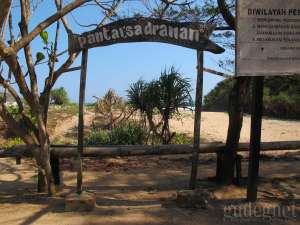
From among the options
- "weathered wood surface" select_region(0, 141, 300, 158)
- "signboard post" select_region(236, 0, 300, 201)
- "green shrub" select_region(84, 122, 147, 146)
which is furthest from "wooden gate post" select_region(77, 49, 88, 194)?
"green shrub" select_region(84, 122, 147, 146)

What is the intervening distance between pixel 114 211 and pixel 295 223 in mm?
2157

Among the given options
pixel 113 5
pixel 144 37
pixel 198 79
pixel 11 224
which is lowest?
pixel 11 224

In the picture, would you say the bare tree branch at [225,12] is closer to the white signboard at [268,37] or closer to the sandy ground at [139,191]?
the white signboard at [268,37]

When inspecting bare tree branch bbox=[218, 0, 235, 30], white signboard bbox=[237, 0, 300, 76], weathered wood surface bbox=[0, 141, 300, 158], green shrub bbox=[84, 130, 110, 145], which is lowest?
green shrub bbox=[84, 130, 110, 145]

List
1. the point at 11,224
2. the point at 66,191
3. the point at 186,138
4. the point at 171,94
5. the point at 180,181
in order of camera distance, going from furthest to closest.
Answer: the point at 186,138
the point at 171,94
the point at 180,181
the point at 66,191
the point at 11,224

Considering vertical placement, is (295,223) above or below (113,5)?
below

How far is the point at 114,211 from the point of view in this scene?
5.56 m

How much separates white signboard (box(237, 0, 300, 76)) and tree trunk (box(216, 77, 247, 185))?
1.30 m

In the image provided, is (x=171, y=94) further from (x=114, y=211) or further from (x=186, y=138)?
(x=114, y=211)

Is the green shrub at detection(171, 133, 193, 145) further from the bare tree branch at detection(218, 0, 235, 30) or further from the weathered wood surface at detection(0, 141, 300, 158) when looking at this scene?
the bare tree branch at detection(218, 0, 235, 30)

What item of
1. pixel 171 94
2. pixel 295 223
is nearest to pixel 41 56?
pixel 295 223

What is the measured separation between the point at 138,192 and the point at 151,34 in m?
2.36

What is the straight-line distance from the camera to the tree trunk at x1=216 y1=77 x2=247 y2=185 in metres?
6.77

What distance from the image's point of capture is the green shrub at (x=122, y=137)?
40.4 feet
